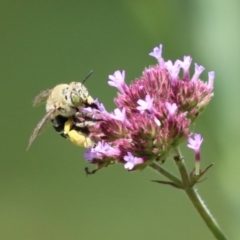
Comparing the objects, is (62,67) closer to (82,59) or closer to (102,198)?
(82,59)

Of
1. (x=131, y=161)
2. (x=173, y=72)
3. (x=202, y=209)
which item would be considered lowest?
(x=202, y=209)

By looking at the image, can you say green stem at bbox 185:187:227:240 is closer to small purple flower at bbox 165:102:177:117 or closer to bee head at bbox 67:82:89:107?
small purple flower at bbox 165:102:177:117

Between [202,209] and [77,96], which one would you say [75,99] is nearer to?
[77,96]

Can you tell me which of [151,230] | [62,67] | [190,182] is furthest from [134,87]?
[151,230]

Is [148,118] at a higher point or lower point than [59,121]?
lower

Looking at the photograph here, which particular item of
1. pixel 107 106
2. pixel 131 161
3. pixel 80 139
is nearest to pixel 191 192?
pixel 131 161

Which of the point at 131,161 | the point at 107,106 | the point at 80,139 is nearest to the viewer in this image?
the point at 131,161

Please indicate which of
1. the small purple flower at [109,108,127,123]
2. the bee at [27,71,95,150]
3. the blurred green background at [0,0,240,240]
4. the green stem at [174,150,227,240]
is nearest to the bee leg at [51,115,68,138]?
the bee at [27,71,95,150]
